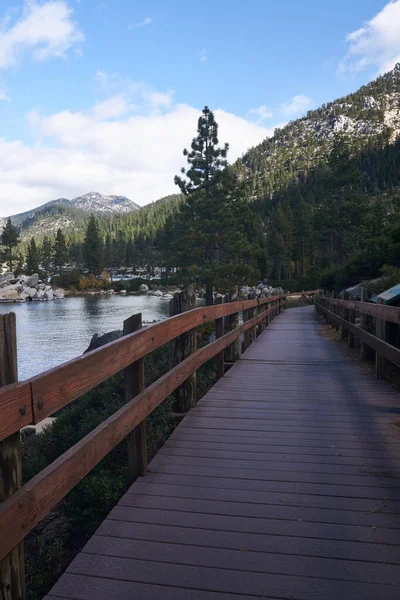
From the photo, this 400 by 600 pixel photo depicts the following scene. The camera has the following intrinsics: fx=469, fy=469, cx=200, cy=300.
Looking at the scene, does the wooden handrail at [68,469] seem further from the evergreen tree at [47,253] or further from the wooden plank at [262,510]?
the evergreen tree at [47,253]

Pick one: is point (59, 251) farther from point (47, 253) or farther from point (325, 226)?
point (325, 226)

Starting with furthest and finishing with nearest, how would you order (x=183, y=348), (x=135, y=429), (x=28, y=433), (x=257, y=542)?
(x=28, y=433) → (x=183, y=348) → (x=135, y=429) → (x=257, y=542)

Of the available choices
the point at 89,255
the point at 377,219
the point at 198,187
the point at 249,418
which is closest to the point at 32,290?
the point at 89,255

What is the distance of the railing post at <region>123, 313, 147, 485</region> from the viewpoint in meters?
3.15

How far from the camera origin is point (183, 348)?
4617 mm

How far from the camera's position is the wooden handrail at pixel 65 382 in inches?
67.2

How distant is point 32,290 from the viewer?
2849 inches

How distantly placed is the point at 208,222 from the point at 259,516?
33.7m

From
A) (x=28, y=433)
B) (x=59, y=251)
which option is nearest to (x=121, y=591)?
(x=28, y=433)

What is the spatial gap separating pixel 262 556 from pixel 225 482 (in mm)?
889

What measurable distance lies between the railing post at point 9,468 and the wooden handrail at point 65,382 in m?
0.07

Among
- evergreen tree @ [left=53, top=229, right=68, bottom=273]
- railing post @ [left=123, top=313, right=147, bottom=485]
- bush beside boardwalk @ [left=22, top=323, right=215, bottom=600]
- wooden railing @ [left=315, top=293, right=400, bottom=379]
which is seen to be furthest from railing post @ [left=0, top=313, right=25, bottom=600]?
evergreen tree @ [left=53, top=229, right=68, bottom=273]

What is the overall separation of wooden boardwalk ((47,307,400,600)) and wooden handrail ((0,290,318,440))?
818 mm

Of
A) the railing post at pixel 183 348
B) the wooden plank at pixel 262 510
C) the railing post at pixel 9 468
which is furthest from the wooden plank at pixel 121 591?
the railing post at pixel 183 348
